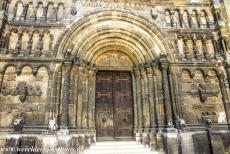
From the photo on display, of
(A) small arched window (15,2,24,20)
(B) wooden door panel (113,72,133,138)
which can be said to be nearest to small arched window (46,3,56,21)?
(A) small arched window (15,2,24,20)

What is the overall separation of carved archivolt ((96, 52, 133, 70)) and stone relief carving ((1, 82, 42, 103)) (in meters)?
2.77

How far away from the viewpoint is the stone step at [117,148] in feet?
23.7

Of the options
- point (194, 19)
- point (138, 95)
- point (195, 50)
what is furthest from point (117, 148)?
point (194, 19)

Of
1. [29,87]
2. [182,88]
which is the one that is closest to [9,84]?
[29,87]

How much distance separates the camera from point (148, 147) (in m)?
7.70

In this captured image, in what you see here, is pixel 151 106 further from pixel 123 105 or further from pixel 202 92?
pixel 202 92

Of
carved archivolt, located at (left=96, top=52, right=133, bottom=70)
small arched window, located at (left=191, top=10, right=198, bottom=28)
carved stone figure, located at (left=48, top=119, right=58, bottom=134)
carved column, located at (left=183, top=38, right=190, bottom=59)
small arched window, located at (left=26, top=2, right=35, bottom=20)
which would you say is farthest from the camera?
small arched window, located at (left=191, top=10, right=198, bottom=28)

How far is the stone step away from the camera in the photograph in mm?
7234

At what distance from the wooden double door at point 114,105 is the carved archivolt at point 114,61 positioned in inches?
10.3

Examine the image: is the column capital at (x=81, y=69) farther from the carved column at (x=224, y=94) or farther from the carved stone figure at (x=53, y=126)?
the carved column at (x=224, y=94)

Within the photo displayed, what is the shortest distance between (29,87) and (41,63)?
0.98 meters

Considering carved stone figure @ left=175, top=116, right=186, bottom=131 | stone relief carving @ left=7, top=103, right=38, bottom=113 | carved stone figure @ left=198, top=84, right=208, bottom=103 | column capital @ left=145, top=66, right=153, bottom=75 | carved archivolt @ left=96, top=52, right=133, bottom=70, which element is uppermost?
carved archivolt @ left=96, top=52, right=133, bottom=70

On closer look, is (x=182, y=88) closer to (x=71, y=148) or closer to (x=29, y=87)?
(x=71, y=148)

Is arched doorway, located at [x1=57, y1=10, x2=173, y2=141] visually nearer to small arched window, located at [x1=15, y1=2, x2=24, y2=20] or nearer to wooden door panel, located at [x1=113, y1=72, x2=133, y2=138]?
wooden door panel, located at [x1=113, y1=72, x2=133, y2=138]
